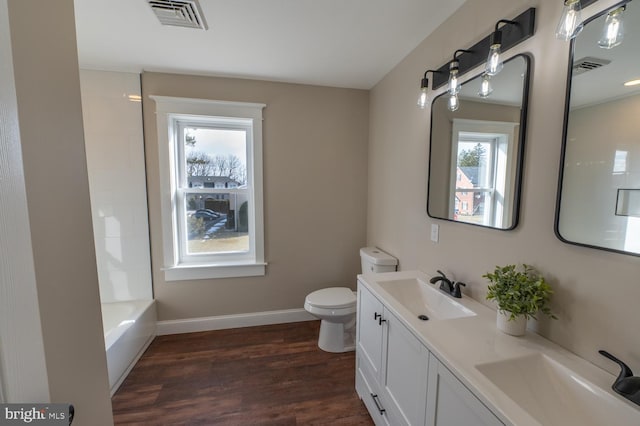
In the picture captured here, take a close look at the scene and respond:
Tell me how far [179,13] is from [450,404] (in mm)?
2257

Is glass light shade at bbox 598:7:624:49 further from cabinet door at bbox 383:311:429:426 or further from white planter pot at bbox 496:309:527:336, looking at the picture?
cabinet door at bbox 383:311:429:426

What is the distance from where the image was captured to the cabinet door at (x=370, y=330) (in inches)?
56.7

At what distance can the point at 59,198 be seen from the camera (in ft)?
2.28

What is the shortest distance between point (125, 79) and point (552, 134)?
2.90 metres

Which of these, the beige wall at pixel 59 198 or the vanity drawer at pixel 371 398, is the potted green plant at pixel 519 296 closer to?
the vanity drawer at pixel 371 398

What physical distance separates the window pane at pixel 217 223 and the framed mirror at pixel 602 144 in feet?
7.56

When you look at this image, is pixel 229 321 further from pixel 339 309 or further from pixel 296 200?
pixel 296 200

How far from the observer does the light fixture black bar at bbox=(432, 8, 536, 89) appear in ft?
3.40

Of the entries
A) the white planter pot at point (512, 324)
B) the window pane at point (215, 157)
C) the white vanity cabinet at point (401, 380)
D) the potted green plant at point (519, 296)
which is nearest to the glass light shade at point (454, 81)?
the potted green plant at point (519, 296)

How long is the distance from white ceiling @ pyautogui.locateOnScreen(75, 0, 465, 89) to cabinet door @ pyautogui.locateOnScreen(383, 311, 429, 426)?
5.50 feet

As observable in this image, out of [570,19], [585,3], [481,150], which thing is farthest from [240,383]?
[585,3]

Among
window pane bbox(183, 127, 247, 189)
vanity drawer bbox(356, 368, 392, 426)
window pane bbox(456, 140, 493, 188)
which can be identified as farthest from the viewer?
window pane bbox(183, 127, 247, 189)

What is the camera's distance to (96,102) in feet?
7.09

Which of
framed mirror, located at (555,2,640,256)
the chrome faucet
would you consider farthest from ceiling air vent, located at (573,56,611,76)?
the chrome faucet
